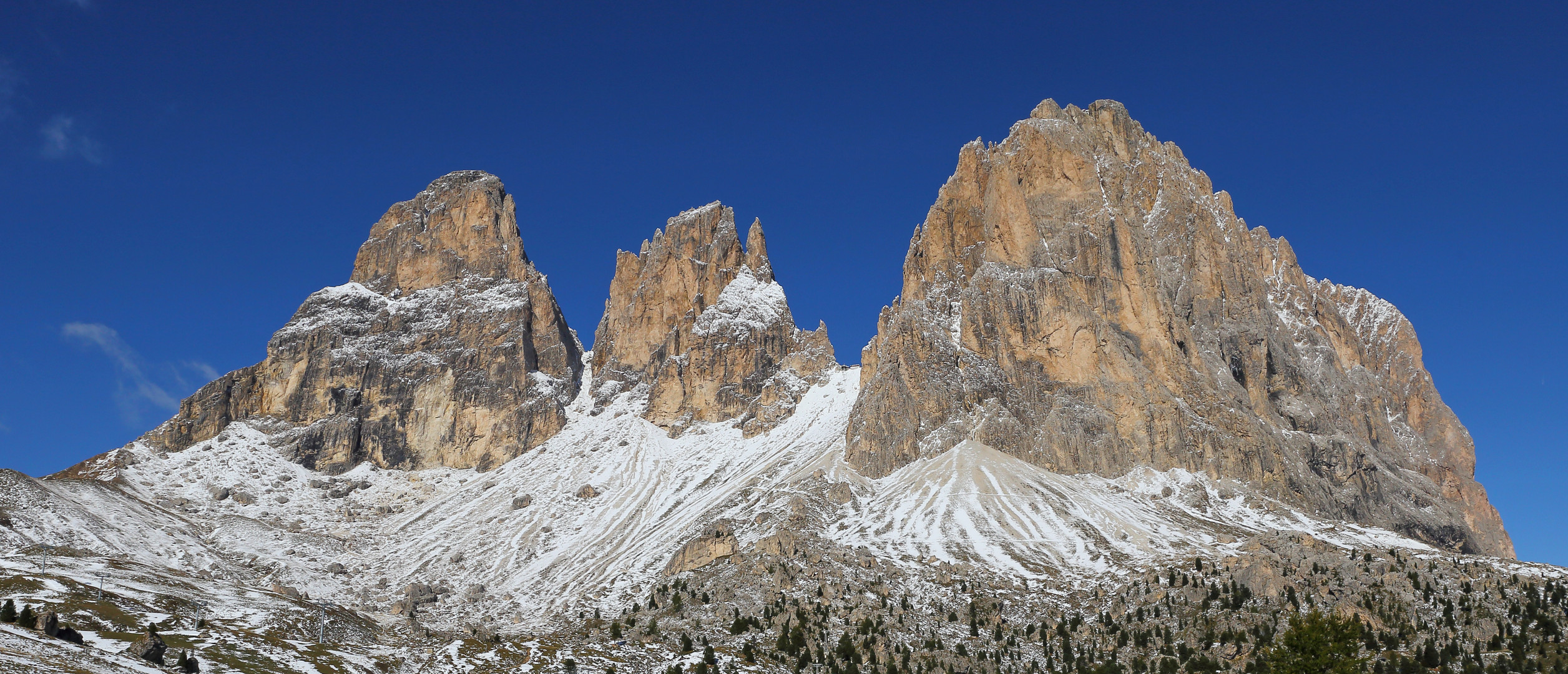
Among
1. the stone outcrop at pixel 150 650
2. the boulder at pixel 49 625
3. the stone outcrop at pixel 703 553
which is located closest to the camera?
the stone outcrop at pixel 150 650

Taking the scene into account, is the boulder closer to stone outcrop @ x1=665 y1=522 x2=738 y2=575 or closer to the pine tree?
stone outcrop @ x1=665 y1=522 x2=738 y2=575

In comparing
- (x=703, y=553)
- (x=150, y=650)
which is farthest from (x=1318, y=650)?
(x=150, y=650)

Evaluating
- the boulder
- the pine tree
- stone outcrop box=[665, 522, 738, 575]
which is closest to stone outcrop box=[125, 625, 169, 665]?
the boulder

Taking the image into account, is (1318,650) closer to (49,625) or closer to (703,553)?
(703,553)

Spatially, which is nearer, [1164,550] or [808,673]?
[808,673]

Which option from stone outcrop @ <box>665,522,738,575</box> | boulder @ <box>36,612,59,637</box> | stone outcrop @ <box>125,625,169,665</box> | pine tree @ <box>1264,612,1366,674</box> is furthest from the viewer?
stone outcrop @ <box>665,522,738,575</box>

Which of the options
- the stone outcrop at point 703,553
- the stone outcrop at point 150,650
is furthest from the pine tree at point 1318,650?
the stone outcrop at point 150,650

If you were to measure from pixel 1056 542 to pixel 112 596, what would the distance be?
132982 millimetres

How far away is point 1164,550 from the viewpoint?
190 metres

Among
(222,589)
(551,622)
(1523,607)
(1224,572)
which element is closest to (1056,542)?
(1224,572)

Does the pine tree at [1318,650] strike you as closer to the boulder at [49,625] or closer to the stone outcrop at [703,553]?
the stone outcrop at [703,553]

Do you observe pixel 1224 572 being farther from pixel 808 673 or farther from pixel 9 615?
pixel 9 615

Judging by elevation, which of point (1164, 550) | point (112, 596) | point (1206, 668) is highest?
point (1164, 550)

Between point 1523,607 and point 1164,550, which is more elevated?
point 1164,550
